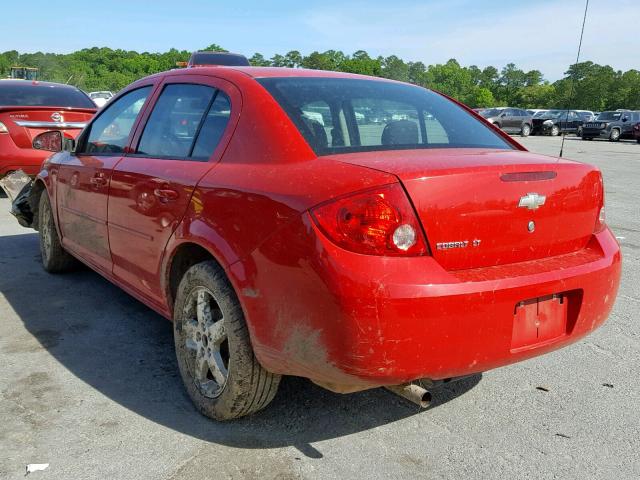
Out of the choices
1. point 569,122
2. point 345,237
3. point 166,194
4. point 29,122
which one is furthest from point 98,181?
point 569,122

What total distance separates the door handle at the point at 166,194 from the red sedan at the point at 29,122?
15.8 feet

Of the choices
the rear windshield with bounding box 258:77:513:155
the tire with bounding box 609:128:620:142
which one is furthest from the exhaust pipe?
the tire with bounding box 609:128:620:142

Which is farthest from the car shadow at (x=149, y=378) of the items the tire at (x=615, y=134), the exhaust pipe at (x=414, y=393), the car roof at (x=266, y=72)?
the tire at (x=615, y=134)

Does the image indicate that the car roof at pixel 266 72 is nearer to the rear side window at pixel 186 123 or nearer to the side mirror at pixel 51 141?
the rear side window at pixel 186 123

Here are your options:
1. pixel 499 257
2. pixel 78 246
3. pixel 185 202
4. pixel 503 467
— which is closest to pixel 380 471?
pixel 503 467

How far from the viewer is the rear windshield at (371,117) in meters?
2.69

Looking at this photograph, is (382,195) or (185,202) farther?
(185,202)

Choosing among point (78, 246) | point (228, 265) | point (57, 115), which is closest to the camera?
point (228, 265)

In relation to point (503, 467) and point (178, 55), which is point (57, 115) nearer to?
point (503, 467)

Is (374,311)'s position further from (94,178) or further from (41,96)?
(41,96)

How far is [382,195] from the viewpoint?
217 centimetres

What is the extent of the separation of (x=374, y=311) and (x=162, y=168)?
5.13ft

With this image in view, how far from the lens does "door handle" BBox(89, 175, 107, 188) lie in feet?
12.2

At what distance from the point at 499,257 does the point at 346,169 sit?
27.6 inches
